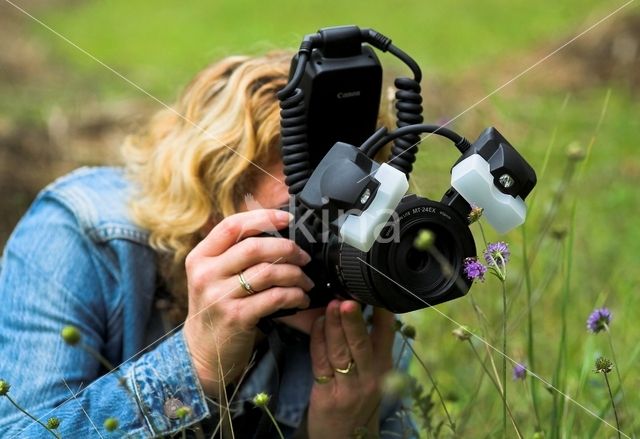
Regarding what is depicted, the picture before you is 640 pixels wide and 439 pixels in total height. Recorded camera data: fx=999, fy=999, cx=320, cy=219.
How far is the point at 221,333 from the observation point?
116 cm

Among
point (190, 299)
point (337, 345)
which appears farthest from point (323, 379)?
point (190, 299)

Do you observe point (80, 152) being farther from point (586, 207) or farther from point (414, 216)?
point (414, 216)

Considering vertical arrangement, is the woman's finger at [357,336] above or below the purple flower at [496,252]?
below

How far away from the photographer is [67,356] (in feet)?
4.24

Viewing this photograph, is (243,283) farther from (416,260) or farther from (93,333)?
(93,333)

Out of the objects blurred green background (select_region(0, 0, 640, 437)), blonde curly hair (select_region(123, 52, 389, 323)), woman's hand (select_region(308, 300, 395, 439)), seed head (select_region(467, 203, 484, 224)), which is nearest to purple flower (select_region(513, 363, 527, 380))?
blurred green background (select_region(0, 0, 640, 437))

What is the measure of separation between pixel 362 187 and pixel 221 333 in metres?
0.34

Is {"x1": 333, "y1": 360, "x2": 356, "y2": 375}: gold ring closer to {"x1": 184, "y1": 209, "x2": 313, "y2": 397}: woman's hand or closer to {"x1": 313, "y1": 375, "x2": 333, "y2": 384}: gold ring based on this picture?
{"x1": 313, "y1": 375, "x2": 333, "y2": 384}: gold ring


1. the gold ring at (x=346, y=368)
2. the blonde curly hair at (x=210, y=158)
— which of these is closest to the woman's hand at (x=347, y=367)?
the gold ring at (x=346, y=368)

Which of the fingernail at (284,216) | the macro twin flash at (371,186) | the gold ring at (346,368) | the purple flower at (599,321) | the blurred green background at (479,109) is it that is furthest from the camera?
the blurred green background at (479,109)

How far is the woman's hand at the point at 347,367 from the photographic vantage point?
49.4 inches

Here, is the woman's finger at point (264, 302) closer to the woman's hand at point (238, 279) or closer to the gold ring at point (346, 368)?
the woman's hand at point (238, 279)

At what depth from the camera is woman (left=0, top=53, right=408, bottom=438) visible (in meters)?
1.15

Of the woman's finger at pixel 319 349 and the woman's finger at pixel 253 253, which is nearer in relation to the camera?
the woman's finger at pixel 253 253
